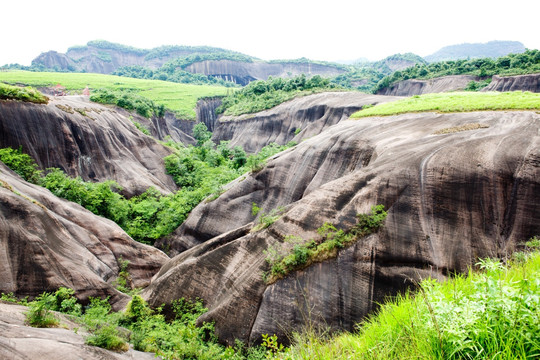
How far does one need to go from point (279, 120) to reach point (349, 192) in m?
38.9

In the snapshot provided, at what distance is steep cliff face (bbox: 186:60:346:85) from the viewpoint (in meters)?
140

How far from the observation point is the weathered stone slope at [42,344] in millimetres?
6434

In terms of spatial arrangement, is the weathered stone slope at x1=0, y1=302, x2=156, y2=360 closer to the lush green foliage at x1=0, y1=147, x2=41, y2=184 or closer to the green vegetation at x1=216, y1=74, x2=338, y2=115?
the lush green foliage at x1=0, y1=147, x2=41, y2=184

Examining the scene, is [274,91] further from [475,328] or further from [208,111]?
[475,328]

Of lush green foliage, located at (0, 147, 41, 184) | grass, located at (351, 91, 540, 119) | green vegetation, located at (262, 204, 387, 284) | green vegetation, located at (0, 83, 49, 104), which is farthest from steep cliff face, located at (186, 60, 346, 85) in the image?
green vegetation, located at (262, 204, 387, 284)

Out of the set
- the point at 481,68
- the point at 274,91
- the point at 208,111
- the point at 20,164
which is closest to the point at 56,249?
the point at 20,164

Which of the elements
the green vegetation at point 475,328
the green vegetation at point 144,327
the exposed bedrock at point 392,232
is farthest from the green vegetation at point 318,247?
the green vegetation at point 475,328

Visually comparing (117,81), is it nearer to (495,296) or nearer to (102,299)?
(102,299)

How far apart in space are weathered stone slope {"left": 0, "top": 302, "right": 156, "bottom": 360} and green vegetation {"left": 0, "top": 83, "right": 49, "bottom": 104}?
22263 millimetres

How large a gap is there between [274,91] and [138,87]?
1951 inches

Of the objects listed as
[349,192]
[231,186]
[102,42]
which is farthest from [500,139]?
[102,42]

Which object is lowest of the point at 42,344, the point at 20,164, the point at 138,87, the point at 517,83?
the point at 42,344

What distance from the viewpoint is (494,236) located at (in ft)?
35.7

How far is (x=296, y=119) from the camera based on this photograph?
157ft
